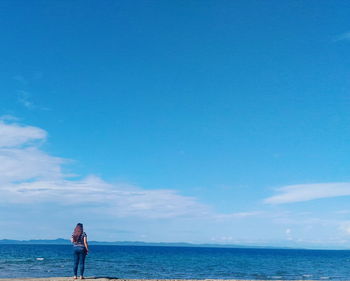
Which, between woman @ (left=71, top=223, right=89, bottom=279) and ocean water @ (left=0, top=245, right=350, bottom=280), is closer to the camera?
woman @ (left=71, top=223, right=89, bottom=279)

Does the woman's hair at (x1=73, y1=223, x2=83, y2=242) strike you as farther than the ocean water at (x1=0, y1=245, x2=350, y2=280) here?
No

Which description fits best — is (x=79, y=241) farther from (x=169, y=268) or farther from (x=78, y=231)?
(x=169, y=268)

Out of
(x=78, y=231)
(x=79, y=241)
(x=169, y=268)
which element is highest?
(x=78, y=231)

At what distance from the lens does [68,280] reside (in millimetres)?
17234

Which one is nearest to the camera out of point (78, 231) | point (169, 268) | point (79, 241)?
point (78, 231)

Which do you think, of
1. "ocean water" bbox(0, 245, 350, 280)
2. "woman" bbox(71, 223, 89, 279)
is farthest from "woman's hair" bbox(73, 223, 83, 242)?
"ocean water" bbox(0, 245, 350, 280)

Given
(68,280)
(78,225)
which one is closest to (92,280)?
(68,280)

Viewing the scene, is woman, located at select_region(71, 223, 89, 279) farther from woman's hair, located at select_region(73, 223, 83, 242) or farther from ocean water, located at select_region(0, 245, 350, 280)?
ocean water, located at select_region(0, 245, 350, 280)

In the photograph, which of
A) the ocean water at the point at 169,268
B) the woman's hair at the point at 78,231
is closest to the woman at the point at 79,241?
the woman's hair at the point at 78,231

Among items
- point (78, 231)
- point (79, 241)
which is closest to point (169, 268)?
point (79, 241)

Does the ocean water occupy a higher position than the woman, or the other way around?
the woman

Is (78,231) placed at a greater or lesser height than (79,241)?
greater

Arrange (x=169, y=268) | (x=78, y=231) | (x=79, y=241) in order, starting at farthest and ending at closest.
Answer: (x=169, y=268)
(x=79, y=241)
(x=78, y=231)

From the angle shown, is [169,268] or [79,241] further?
[169,268]
